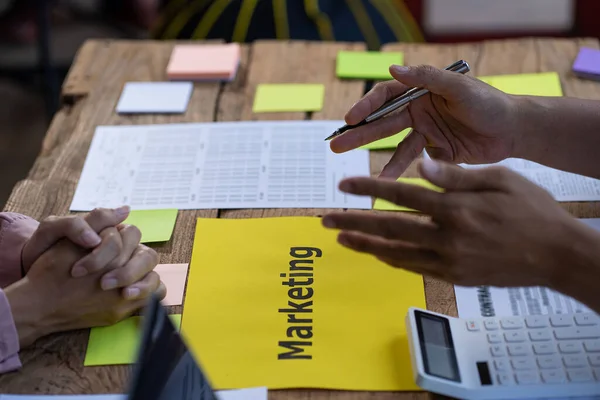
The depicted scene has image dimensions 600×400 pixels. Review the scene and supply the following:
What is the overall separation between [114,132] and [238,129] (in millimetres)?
224

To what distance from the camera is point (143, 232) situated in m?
1.19

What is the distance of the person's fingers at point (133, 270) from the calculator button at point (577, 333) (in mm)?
514

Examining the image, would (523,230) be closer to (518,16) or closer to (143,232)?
(143,232)

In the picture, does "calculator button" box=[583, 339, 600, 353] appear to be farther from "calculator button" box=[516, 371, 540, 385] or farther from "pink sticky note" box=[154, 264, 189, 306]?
"pink sticky note" box=[154, 264, 189, 306]

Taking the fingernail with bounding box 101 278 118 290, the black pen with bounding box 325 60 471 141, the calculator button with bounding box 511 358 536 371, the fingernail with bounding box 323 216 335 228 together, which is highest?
the black pen with bounding box 325 60 471 141

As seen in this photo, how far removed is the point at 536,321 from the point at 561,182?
39 cm

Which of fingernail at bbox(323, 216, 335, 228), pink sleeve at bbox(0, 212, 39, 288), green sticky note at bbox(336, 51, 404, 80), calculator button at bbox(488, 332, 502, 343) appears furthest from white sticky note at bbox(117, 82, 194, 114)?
calculator button at bbox(488, 332, 502, 343)

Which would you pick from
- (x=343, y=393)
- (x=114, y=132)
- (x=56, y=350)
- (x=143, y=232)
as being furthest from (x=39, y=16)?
(x=343, y=393)

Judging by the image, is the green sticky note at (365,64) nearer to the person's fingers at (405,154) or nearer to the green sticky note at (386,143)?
the green sticky note at (386,143)

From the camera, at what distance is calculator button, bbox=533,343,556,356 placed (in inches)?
35.9

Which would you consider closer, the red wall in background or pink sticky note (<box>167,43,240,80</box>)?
pink sticky note (<box>167,43,240,80</box>)

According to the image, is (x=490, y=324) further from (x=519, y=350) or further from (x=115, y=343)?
(x=115, y=343)

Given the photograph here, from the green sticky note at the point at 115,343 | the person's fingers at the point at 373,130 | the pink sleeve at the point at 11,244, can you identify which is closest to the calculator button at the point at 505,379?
the green sticky note at the point at 115,343

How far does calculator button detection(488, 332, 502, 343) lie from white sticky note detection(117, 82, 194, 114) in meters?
0.77
